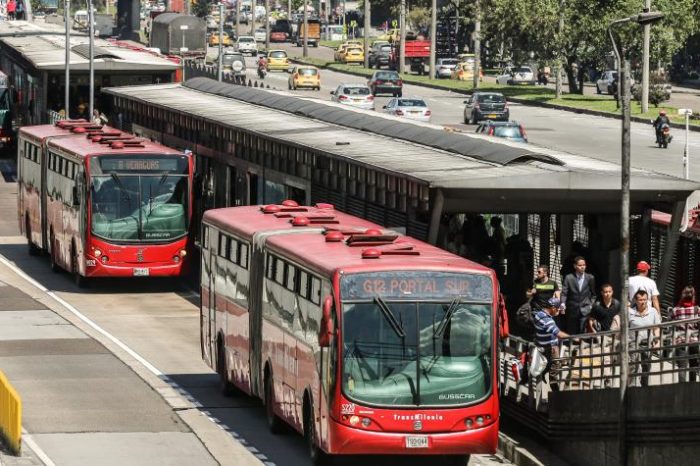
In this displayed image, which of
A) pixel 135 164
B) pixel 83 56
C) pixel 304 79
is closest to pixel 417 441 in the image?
pixel 135 164

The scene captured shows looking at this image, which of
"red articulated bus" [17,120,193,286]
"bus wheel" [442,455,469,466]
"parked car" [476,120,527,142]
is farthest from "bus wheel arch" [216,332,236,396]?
"parked car" [476,120,527,142]

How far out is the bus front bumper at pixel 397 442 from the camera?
21406 millimetres

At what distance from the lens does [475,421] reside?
2169 centimetres

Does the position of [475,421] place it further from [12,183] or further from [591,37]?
[591,37]

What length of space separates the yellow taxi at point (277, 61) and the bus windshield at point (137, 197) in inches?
3584

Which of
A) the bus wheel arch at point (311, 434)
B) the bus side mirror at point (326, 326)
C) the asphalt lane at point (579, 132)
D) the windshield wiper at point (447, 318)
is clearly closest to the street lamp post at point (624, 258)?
the windshield wiper at point (447, 318)

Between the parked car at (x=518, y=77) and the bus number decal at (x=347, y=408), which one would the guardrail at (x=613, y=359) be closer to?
the bus number decal at (x=347, y=408)

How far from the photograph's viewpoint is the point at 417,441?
21.4 m

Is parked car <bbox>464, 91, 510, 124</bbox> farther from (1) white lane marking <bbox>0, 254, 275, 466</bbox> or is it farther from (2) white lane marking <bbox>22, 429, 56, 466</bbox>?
(2) white lane marking <bbox>22, 429, 56, 466</bbox>

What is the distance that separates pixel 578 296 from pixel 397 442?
187 inches

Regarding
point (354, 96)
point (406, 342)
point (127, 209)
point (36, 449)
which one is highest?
point (406, 342)

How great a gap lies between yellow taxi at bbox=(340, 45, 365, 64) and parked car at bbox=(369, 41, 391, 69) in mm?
736

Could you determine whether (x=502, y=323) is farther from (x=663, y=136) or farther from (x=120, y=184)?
(x=663, y=136)

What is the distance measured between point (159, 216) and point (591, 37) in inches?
2183
